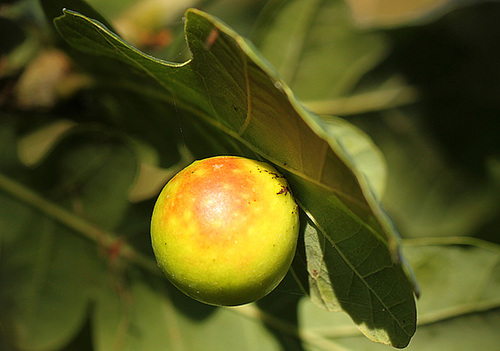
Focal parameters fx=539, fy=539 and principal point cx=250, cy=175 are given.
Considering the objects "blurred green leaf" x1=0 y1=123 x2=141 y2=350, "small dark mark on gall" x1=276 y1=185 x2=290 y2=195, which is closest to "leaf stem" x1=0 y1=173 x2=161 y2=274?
"blurred green leaf" x1=0 y1=123 x2=141 y2=350

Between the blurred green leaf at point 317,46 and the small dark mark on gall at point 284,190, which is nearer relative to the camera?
the small dark mark on gall at point 284,190

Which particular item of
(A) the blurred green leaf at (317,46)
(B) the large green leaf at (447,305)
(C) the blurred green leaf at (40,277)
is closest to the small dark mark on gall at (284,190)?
(B) the large green leaf at (447,305)

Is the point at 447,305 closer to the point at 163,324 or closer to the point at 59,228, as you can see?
the point at 163,324

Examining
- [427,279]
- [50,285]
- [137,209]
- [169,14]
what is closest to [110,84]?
[137,209]

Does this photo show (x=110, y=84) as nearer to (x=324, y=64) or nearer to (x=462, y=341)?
(x=324, y=64)

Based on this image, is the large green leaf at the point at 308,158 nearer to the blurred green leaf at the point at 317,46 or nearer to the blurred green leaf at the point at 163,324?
the blurred green leaf at the point at 163,324

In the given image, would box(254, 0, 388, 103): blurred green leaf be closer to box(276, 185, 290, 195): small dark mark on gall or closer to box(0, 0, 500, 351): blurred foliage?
box(0, 0, 500, 351): blurred foliage
